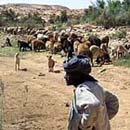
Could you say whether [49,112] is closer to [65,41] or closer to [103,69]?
[103,69]

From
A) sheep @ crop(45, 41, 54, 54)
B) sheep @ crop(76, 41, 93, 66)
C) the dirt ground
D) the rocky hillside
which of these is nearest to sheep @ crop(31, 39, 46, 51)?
sheep @ crop(45, 41, 54, 54)

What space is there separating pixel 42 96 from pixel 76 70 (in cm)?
1072

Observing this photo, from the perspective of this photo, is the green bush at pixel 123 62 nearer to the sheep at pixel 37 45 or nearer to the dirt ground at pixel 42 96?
the dirt ground at pixel 42 96

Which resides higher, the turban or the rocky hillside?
the turban

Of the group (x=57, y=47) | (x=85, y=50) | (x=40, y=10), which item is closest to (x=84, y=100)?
(x=85, y=50)

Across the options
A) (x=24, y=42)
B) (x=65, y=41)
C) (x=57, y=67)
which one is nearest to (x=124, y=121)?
(x=57, y=67)

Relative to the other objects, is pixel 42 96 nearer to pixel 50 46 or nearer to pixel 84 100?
pixel 84 100

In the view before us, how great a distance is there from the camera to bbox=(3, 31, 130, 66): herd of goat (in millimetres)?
23406

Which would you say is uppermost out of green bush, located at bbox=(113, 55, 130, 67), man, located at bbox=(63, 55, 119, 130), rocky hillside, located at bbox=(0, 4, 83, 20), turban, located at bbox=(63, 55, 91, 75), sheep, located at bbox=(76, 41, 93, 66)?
turban, located at bbox=(63, 55, 91, 75)

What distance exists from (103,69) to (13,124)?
400 inches

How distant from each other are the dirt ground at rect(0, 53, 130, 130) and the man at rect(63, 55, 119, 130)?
251 inches

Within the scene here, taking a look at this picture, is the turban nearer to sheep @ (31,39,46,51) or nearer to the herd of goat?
the herd of goat

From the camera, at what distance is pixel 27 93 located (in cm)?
1560

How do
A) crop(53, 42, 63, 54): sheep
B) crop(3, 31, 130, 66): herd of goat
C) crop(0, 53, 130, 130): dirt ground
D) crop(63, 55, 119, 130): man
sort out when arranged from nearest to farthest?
crop(63, 55, 119, 130): man → crop(0, 53, 130, 130): dirt ground → crop(3, 31, 130, 66): herd of goat → crop(53, 42, 63, 54): sheep
